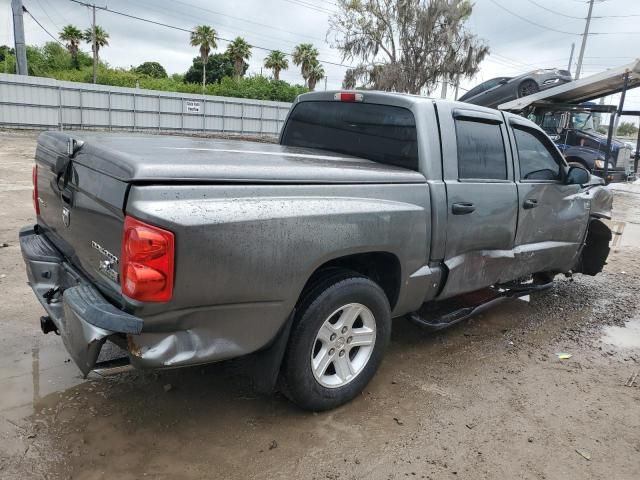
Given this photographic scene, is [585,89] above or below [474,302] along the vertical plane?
above

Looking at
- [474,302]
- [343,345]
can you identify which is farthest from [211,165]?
[474,302]

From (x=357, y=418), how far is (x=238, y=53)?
54064mm

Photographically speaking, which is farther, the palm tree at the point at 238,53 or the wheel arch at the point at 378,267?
the palm tree at the point at 238,53

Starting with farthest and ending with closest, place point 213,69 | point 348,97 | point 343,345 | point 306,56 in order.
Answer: point 213,69, point 306,56, point 348,97, point 343,345

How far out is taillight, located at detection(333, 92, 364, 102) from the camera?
12.7 feet

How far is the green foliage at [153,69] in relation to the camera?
224 ft

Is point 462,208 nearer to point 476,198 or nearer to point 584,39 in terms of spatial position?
point 476,198

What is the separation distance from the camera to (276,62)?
53.3 m

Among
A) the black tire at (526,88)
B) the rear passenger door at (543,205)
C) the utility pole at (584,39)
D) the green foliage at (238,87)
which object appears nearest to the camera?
the rear passenger door at (543,205)

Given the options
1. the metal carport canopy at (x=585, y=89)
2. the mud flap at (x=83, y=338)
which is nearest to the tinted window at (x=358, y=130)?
the mud flap at (x=83, y=338)

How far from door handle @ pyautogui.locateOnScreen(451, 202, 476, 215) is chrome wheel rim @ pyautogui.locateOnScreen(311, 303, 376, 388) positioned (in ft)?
3.06

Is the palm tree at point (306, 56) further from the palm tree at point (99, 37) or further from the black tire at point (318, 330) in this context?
the black tire at point (318, 330)

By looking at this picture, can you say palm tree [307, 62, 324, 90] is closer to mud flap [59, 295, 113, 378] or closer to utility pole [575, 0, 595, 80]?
utility pole [575, 0, 595, 80]

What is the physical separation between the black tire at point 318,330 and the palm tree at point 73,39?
6089 cm
